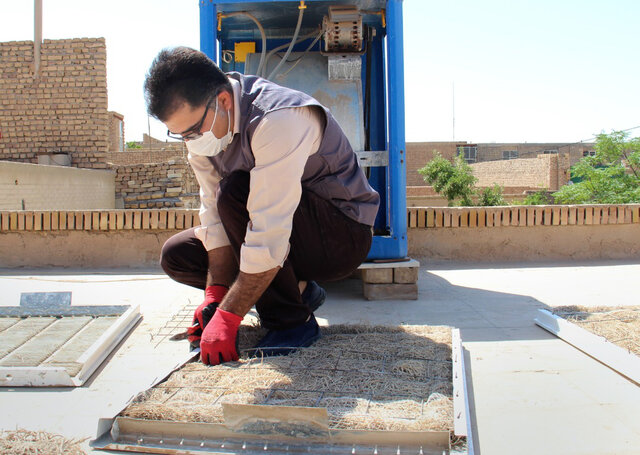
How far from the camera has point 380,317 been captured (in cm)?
296

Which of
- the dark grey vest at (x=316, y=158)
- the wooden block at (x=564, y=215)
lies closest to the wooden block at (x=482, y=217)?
the wooden block at (x=564, y=215)

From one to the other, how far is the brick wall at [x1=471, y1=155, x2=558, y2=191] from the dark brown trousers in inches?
757

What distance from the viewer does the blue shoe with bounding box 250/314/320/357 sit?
205 centimetres

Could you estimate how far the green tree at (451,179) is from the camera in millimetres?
15406

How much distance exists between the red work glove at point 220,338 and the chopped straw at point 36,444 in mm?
502

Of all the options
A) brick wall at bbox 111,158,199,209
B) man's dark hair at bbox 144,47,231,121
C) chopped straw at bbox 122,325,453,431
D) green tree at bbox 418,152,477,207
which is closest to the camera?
chopped straw at bbox 122,325,453,431

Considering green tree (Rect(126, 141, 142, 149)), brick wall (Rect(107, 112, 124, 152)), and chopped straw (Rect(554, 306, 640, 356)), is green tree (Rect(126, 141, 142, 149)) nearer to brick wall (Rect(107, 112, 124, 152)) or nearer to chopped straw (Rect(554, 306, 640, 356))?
brick wall (Rect(107, 112, 124, 152))

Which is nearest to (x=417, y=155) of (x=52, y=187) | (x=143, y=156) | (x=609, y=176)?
(x=143, y=156)

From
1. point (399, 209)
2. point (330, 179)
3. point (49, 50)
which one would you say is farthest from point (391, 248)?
point (49, 50)

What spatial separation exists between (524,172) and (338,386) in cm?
2299

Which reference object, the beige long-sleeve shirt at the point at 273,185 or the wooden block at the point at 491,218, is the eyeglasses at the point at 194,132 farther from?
the wooden block at the point at 491,218

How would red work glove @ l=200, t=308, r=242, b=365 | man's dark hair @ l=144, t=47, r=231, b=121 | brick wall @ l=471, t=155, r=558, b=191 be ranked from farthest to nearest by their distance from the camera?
brick wall @ l=471, t=155, r=558, b=191 → red work glove @ l=200, t=308, r=242, b=365 → man's dark hair @ l=144, t=47, r=231, b=121

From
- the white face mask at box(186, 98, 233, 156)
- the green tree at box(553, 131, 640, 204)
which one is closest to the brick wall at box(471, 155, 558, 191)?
the green tree at box(553, 131, 640, 204)

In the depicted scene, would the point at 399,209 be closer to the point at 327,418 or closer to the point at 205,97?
the point at 205,97
